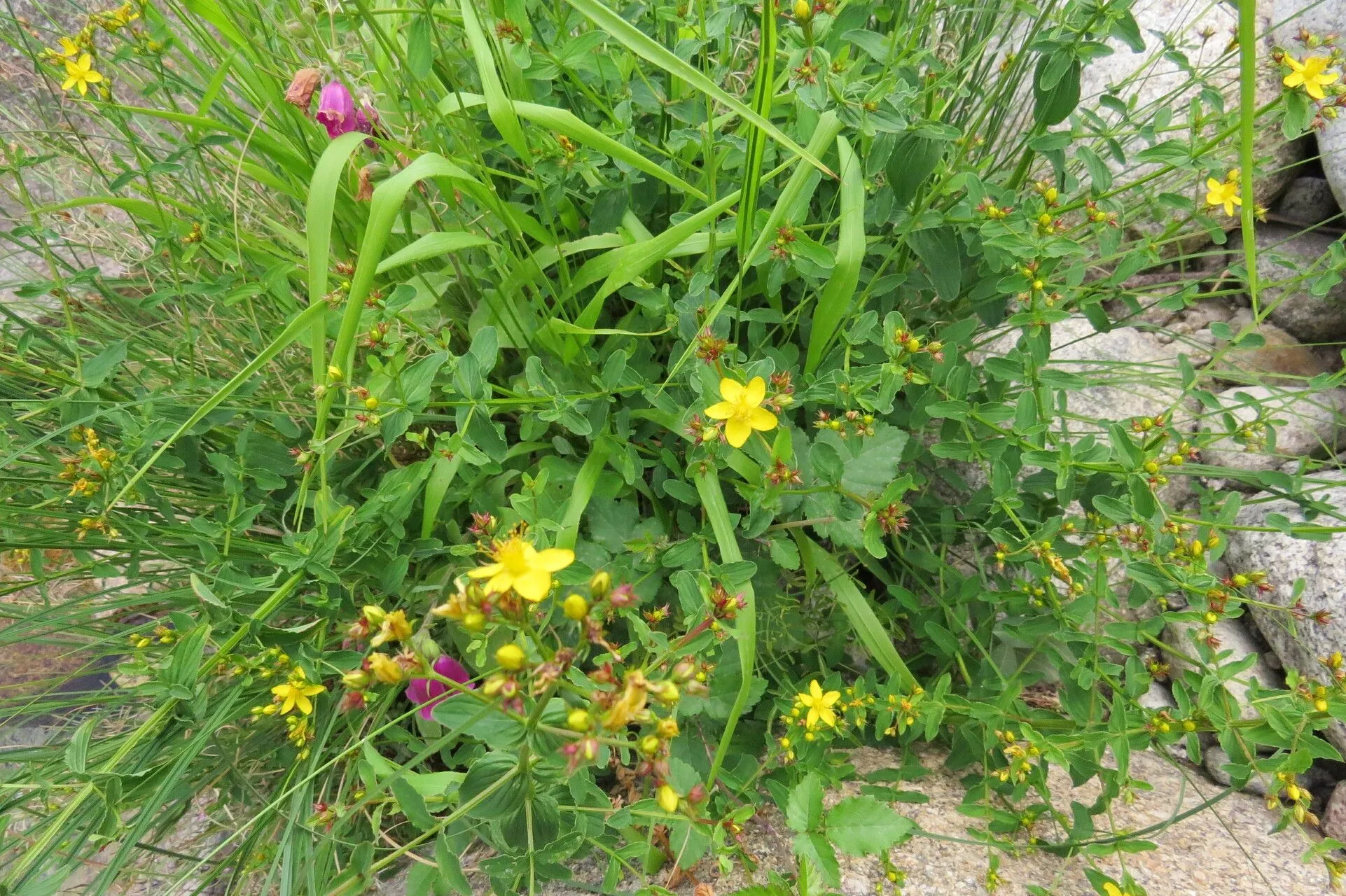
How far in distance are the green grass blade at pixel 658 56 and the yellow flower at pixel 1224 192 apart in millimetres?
1026

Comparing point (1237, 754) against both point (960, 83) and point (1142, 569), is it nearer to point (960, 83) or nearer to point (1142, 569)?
point (1142, 569)

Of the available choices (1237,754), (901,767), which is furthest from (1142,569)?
(901,767)

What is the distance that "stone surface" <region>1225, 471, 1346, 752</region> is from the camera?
2018 millimetres

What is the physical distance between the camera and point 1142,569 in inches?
61.5

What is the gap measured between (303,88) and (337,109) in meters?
0.08

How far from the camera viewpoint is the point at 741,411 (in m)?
1.42

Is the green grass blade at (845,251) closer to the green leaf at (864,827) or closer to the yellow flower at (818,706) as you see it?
the yellow flower at (818,706)

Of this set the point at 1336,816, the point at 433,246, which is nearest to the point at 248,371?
the point at 433,246

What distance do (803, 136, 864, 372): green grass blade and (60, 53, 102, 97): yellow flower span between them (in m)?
1.68

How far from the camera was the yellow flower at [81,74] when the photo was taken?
68.5 inches

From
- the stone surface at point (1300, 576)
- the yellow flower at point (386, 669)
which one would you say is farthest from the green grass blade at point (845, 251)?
the stone surface at point (1300, 576)

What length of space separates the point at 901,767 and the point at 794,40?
5.34 ft

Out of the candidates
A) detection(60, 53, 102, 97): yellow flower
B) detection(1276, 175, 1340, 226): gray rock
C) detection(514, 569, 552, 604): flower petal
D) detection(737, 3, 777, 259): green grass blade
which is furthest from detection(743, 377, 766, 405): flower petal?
detection(1276, 175, 1340, 226): gray rock

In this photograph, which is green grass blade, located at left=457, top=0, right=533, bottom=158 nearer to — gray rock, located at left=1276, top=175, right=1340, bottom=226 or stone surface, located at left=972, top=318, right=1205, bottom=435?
stone surface, located at left=972, top=318, right=1205, bottom=435
